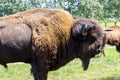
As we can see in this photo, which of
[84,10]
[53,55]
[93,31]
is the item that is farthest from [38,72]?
[84,10]

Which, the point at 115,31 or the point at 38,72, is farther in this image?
the point at 115,31

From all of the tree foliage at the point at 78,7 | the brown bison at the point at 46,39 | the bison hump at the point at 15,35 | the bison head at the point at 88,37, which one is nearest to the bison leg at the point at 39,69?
the brown bison at the point at 46,39

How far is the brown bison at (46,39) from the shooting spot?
4.98 metres

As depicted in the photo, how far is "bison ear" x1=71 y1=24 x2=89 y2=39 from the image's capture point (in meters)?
5.12

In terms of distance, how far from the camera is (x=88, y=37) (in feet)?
17.0

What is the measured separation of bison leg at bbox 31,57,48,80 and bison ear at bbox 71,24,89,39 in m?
0.63

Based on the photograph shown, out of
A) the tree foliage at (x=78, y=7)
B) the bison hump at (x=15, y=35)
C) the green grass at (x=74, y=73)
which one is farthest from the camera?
the tree foliage at (x=78, y=7)

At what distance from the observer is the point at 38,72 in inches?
202

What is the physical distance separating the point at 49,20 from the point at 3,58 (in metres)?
0.87

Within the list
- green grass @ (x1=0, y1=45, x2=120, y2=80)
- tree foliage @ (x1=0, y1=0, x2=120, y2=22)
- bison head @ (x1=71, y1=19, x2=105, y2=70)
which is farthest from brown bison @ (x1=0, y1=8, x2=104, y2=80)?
tree foliage @ (x1=0, y1=0, x2=120, y2=22)

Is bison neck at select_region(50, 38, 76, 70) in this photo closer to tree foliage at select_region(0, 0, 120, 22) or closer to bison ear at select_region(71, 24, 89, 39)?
bison ear at select_region(71, 24, 89, 39)

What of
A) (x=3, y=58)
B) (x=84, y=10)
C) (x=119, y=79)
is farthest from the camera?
(x=84, y=10)

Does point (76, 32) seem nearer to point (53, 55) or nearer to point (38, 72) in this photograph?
point (53, 55)

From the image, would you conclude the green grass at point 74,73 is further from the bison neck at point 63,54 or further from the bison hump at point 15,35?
the bison hump at point 15,35
